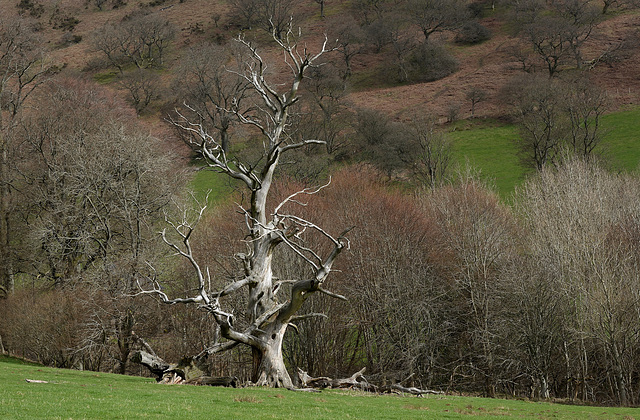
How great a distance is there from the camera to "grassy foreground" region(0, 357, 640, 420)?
13562 millimetres

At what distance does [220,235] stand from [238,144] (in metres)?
36.3

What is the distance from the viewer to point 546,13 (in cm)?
11319


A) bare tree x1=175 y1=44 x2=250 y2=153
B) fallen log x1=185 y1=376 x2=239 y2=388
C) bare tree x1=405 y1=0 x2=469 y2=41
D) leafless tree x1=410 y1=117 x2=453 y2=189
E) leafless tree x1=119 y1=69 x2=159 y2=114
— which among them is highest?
bare tree x1=405 y1=0 x2=469 y2=41

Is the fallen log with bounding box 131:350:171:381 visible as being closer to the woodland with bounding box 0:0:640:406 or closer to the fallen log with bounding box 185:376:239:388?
the woodland with bounding box 0:0:640:406

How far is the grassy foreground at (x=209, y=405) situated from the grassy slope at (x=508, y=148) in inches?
1603

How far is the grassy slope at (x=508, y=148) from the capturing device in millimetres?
63531

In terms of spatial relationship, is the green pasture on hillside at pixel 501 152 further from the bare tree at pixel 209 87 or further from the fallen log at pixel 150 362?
the fallen log at pixel 150 362

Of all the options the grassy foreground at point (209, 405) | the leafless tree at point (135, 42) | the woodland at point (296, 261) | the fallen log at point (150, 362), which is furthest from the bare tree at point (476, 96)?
the fallen log at point (150, 362)

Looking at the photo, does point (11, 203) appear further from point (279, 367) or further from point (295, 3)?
point (295, 3)

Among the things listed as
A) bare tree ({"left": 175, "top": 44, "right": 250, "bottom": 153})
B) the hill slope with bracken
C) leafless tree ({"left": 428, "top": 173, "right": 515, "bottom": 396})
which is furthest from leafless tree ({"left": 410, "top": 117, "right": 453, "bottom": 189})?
bare tree ({"left": 175, "top": 44, "right": 250, "bottom": 153})

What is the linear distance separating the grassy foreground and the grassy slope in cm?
4073

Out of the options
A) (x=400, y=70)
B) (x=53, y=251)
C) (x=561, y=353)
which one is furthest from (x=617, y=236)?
(x=400, y=70)

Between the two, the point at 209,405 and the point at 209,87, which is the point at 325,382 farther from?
the point at 209,87

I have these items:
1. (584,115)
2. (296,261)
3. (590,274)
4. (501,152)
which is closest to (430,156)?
(501,152)
